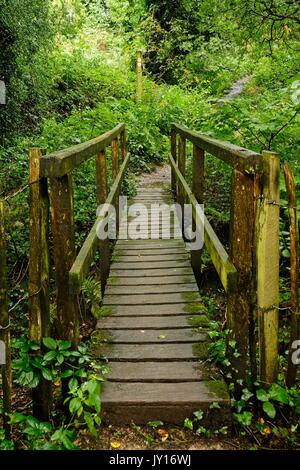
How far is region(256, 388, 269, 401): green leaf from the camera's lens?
8.68 feet

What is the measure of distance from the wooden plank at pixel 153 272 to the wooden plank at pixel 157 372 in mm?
1696

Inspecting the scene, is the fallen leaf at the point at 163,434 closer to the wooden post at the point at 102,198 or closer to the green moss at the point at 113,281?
the green moss at the point at 113,281

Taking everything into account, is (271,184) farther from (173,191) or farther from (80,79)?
(80,79)

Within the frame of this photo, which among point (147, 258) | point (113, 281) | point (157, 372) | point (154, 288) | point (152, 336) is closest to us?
point (157, 372)

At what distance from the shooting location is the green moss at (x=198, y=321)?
3.60m

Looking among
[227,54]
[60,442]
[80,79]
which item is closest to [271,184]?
[60,442]

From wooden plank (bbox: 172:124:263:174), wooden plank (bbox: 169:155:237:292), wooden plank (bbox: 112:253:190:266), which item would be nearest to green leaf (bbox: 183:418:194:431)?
wooden plank (bbox: 169:155:237:292)

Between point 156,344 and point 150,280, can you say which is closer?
point 156,344

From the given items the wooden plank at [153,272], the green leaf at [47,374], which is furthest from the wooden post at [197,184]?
the green leaf at [47,374]

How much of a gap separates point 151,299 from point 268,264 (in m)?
1.73

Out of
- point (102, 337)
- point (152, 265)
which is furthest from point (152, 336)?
point (152, 265)

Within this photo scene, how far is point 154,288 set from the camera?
4387 mm
